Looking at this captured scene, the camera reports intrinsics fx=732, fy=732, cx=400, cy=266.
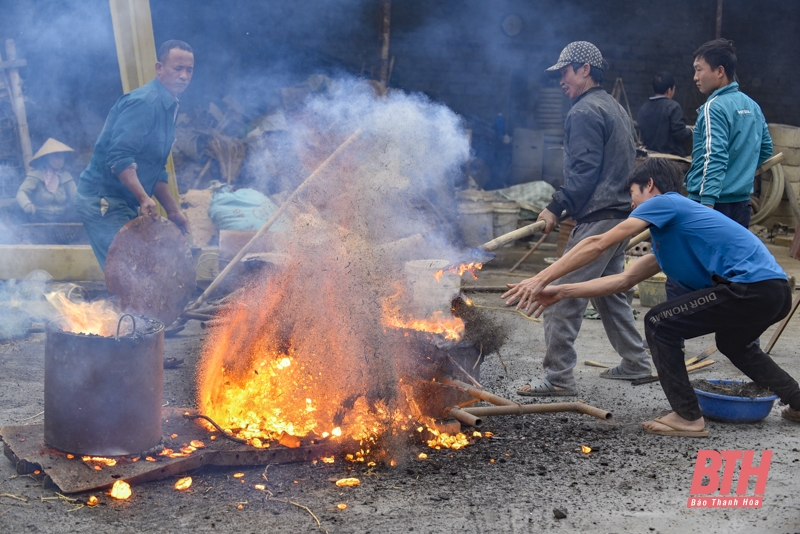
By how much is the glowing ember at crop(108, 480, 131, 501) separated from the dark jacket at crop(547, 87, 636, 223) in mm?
3237

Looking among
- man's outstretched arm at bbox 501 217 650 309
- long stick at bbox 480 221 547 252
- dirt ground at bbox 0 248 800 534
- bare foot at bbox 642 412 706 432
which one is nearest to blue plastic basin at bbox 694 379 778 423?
dirt ground at bbox 0 248 800 534

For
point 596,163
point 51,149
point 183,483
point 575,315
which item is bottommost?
point 183,483

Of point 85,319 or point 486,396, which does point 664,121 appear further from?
point 85,319

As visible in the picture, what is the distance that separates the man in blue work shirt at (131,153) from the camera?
5.63 m

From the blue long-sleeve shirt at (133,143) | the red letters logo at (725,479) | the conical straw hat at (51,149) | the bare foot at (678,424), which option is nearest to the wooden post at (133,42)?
the conical straw hat at (51,149)

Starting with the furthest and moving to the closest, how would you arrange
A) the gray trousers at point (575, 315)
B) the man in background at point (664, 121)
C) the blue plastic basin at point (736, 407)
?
the man in background at point (664, 121), the gray trousers at point (575, 315), the blue plastic basin at point (736, 407)

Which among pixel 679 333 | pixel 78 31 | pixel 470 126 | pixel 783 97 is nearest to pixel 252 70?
pixel 78 31

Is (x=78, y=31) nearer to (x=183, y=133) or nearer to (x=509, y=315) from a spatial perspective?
(x=183, y=133)

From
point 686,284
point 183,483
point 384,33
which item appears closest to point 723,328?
point 686,284

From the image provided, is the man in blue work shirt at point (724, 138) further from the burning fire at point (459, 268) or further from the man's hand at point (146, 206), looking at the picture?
the man's hand at point (146, 206)

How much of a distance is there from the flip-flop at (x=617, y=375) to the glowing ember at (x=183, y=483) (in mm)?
3268

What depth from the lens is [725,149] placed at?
16.8 ft

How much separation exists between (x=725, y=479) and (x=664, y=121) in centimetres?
625

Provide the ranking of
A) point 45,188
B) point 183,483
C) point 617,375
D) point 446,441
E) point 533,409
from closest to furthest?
point 183,483 < point 533,409 < point 446,441 < point 617,375 < point 45,188
